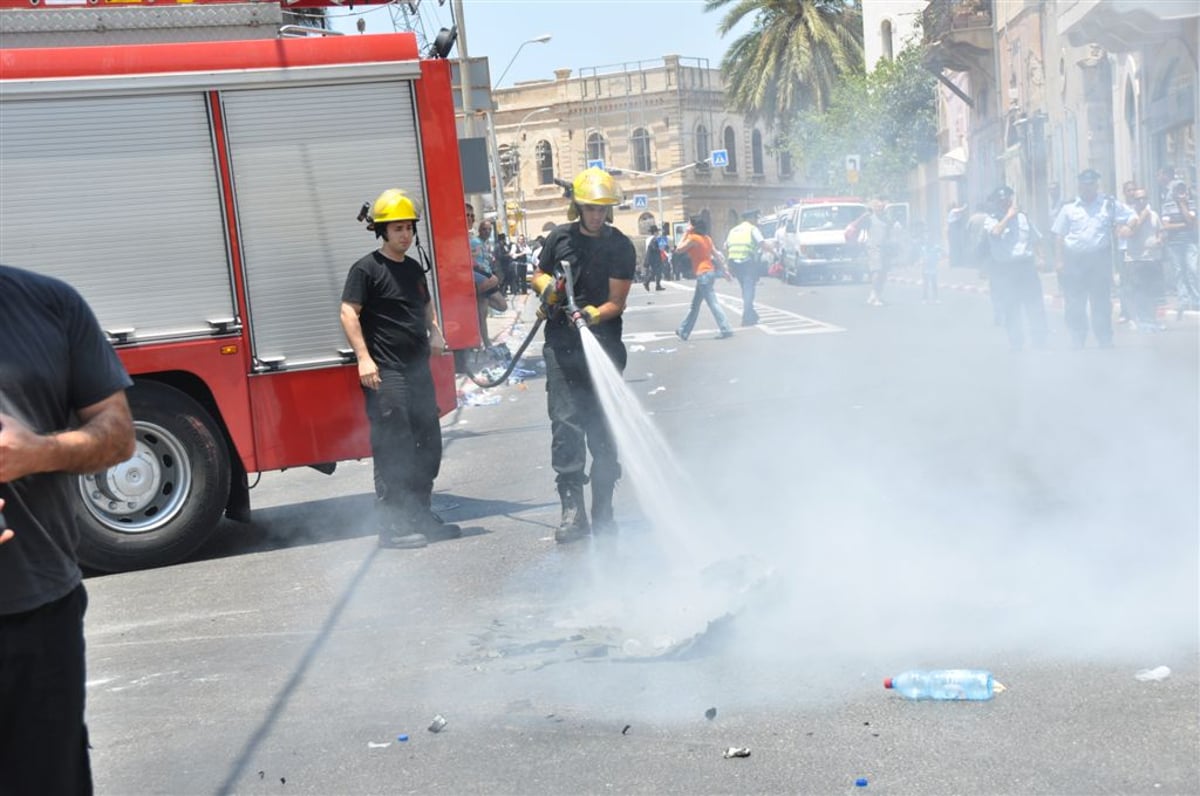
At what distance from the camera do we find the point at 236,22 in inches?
344

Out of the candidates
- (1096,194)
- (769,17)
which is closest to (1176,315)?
(1096,194)

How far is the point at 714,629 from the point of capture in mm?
5820

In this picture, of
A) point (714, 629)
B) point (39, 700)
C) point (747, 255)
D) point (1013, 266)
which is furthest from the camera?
point (747, 255)

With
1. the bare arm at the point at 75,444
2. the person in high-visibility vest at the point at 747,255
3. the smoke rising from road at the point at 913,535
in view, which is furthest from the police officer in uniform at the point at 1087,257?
the bare arm at the point at 75,444

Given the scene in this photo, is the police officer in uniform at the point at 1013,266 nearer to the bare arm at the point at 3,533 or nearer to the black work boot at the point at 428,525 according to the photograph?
the black work boot at the point at 428,525

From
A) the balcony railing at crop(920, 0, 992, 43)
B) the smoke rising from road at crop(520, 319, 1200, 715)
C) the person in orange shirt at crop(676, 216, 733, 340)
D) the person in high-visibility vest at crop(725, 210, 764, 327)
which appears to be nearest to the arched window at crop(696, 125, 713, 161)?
the balcony railing at crop(920, 0, 992, 43)

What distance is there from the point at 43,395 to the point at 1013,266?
1450cm

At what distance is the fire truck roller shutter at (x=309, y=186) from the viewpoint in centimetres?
852

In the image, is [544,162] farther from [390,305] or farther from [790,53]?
[390,305]

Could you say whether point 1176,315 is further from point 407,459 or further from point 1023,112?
point 1023,112

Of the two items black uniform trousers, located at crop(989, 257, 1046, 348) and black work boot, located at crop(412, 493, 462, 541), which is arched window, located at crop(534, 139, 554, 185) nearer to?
black uniform trousers, located at crop(989, 257, 1046, 348)

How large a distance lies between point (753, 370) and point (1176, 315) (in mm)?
6019

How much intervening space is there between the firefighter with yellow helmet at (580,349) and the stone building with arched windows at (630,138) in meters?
83.9

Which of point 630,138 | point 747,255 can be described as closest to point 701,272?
point 747,255
